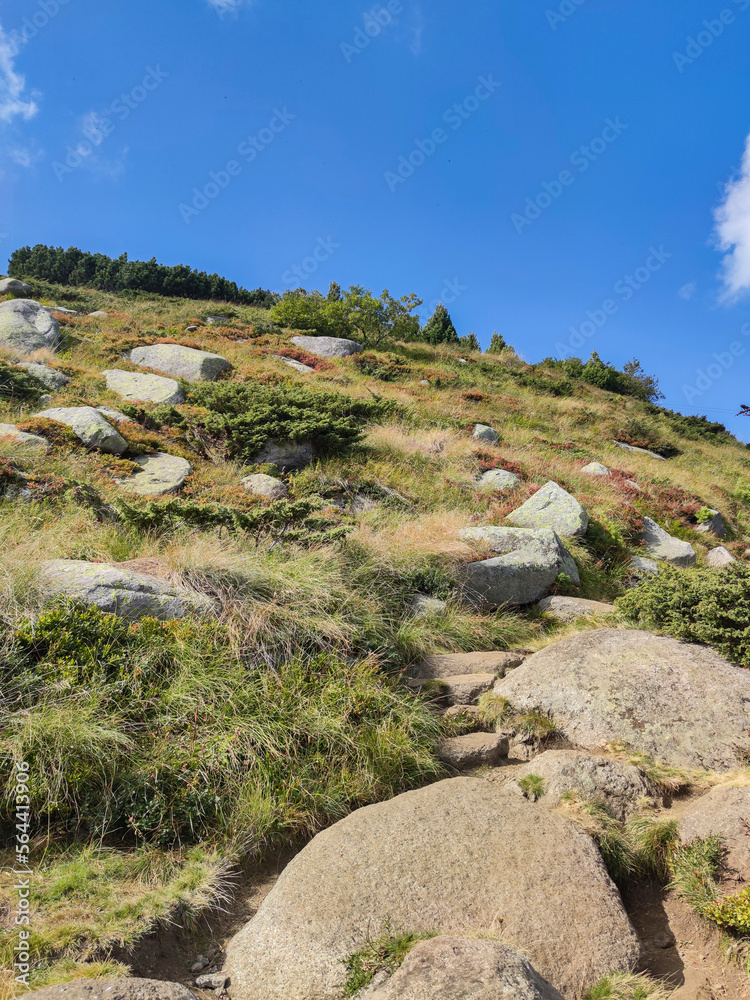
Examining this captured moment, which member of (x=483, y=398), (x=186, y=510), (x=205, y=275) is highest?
(x=205, y=275)

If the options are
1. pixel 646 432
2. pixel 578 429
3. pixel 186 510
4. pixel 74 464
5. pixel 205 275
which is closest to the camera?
pixel 186 510

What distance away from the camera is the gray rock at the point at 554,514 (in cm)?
1010

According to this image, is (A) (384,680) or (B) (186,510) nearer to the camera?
(A) (384,680)

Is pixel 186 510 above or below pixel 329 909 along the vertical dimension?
above

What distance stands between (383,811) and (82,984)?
84.2 inches

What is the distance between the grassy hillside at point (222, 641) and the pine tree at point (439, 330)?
24899 mm

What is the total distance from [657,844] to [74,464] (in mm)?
8890

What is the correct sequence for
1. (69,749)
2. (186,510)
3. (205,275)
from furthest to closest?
(205,275) → (186,510) → (69,749)

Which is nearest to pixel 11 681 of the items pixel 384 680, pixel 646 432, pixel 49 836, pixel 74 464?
pixel 49 836

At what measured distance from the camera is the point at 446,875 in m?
3.33

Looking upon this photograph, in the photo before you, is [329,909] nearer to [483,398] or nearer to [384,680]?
[384,680]

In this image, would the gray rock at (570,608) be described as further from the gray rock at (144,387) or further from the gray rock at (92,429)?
the gray rock at (144,387)

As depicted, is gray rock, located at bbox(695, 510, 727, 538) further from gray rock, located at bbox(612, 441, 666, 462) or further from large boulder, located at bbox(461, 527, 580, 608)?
large boulder, located at bbox(461, 527, 580, 608)

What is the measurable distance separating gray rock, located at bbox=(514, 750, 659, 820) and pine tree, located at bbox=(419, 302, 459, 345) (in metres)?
33.7
